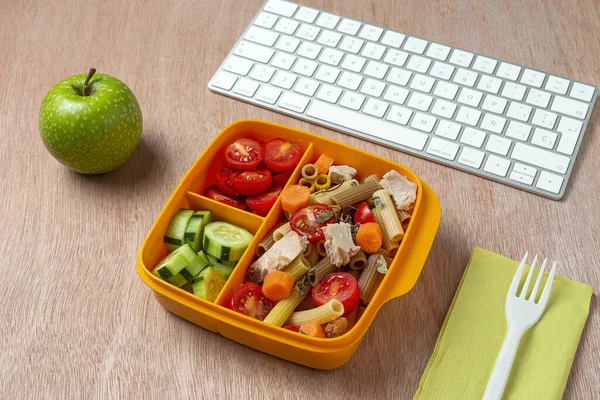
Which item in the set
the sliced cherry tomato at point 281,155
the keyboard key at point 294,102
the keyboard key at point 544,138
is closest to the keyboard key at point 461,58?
the keyboard key at point 544,138

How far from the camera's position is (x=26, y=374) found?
0.96m

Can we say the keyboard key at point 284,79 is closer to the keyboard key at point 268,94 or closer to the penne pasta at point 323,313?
the keyboard key at point 268,94

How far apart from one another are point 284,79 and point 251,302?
0.51 metres

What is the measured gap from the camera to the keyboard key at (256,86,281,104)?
4.19 feet

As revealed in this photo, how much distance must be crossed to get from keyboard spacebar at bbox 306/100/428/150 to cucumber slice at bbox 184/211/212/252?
32 centimetres

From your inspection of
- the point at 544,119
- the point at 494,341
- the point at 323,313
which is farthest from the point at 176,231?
the point at 544,119

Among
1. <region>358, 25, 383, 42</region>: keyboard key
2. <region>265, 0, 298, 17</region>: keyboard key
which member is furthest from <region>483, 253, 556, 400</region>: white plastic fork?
<region>265, 0, 298, 17</region>: keyboard key

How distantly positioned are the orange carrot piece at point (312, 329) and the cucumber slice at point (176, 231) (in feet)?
0.73

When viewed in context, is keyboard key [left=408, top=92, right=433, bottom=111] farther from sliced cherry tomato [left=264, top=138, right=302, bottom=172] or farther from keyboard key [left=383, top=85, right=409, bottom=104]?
sliced cherry tomato [left=264, top=138, right=302, bottom=172]

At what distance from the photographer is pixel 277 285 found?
0.95 meters

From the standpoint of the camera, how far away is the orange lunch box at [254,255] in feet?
2.97

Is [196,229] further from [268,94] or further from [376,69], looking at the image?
[376,69]

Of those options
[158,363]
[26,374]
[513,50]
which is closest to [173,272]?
[158,363]

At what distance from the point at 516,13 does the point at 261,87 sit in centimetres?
60
